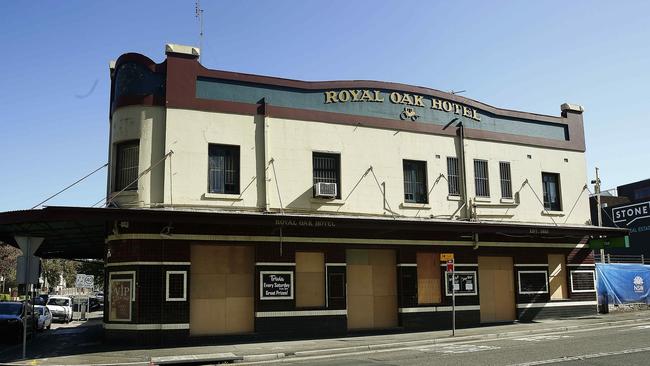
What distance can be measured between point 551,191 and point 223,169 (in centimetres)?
1461

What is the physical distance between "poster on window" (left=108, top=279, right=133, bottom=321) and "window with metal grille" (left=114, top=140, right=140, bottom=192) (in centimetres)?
296

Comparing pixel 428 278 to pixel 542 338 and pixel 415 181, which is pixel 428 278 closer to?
pixel 415 181

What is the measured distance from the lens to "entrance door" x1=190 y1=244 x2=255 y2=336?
18.6 metres

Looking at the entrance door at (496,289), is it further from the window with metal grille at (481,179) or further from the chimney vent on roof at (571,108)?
the chimney vent on roof at (571,108)

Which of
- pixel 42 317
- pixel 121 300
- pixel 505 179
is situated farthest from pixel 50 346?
pixel 505 179

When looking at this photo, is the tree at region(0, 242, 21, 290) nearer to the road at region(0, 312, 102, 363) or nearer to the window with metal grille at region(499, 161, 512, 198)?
the road at region(0, 312, 102, 363)

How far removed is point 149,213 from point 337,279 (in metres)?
7.02

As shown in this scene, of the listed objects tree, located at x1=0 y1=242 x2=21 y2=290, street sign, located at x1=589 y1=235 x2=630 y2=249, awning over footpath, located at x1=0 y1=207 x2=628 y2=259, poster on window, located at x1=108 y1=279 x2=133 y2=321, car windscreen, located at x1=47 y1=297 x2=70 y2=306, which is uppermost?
tree, located at x1=0 y1=242 x2=21 y2=290

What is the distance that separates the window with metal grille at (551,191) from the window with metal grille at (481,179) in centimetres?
325

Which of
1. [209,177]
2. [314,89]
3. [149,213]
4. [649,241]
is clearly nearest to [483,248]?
[314,89]

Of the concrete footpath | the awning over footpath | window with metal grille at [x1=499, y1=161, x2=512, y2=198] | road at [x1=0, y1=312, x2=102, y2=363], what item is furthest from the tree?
window with metal grille at [x1=499, y1=161, x2=512, y2=198]

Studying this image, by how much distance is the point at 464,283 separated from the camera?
22672mm

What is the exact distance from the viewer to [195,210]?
18297 millimetres

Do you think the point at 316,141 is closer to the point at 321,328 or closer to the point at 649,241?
the point at 321,328
